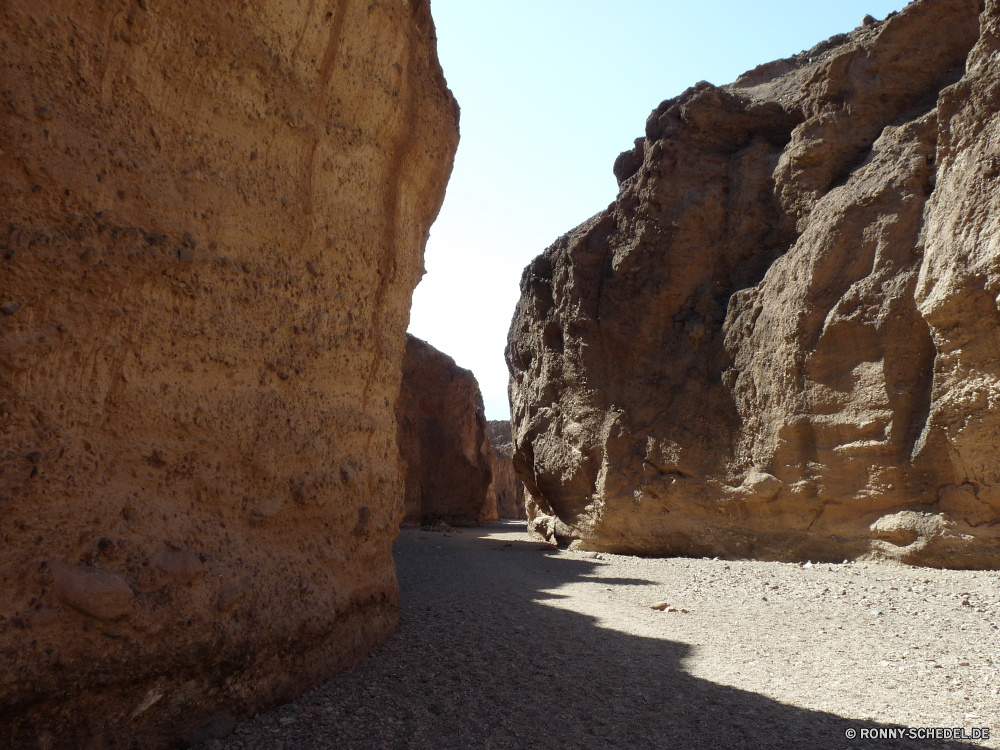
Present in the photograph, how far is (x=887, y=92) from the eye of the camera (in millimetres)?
7340

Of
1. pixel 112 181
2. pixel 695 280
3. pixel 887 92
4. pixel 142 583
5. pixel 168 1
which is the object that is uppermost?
pixel 887 92

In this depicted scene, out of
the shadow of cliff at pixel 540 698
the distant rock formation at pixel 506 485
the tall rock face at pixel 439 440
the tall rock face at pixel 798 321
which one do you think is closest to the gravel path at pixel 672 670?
the shadow of cliff at pixel 540 698

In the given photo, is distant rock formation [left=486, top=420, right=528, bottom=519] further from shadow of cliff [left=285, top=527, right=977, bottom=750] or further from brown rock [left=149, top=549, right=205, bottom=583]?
brown rock [left=149, top=549, right=205, bottom=583]

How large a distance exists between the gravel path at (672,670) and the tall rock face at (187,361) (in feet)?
1.20

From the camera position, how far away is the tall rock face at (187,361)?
2.06 m

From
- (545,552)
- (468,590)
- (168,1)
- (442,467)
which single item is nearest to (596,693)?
(468,590)

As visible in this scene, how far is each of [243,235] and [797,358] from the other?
6.28 metres

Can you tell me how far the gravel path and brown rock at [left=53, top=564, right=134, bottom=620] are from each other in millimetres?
617

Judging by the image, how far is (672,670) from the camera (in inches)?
132

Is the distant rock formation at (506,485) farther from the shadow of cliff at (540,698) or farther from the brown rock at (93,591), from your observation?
the brown rock at (93,591)

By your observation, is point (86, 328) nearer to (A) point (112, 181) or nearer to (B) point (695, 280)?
(A) point (112, 181)

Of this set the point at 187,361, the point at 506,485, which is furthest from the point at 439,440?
the point at 187,361

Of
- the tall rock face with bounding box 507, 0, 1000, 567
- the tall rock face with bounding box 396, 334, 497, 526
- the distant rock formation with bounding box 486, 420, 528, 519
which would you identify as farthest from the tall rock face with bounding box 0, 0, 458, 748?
the distant rock formation with bounding box 486, 420, 528, 519

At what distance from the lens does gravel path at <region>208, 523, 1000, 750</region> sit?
8.21ft
